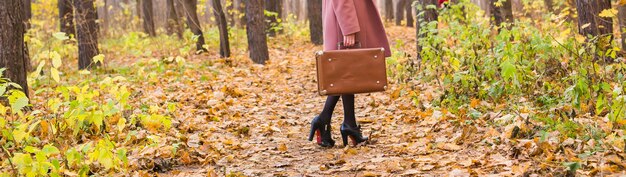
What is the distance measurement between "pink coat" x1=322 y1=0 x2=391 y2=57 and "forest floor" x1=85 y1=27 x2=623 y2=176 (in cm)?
90

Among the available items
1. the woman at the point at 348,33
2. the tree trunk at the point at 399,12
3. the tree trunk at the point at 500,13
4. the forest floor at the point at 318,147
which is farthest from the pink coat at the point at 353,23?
the tree trunk at the point at 399,12

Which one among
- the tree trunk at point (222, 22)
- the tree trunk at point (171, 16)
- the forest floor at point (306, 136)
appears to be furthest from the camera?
the tree trunk at point (171, 16)

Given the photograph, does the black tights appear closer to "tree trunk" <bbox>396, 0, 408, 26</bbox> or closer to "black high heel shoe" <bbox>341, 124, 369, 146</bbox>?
"black high heel shoe" <bbox>341, 124, 369, 146</bbox>

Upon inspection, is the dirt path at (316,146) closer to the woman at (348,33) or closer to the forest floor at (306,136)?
the forest floor at (306,136)

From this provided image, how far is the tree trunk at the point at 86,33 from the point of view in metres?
12.4

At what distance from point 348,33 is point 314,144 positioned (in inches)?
48.7

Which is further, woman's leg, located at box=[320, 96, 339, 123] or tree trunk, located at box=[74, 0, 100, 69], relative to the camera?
tree trunk, located at box=[74, 0, 100, 69]

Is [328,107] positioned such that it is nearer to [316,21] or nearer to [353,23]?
[353,23]

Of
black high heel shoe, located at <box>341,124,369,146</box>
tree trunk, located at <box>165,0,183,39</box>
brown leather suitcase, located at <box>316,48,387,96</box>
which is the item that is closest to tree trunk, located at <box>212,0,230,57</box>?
tree trunk, located at <box>165,0,183,39</box>

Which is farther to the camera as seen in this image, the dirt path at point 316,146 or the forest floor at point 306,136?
the forest floor at point 306,136

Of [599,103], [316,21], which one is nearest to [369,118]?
[599,103]

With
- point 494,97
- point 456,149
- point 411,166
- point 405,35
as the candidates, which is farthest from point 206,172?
point 405,35

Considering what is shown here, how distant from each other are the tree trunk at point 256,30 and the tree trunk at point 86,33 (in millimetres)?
3034

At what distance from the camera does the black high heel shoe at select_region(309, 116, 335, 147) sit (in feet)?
18.3
